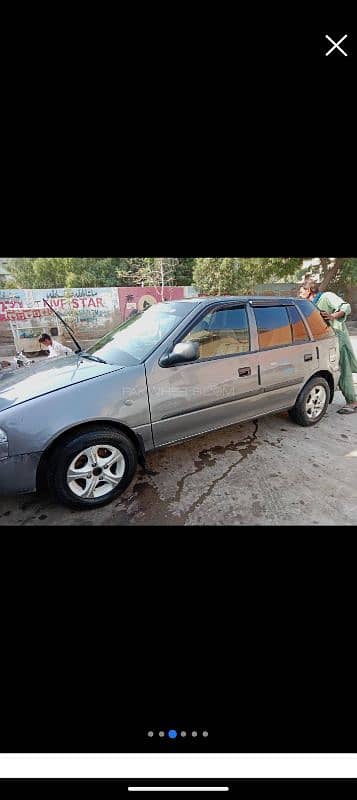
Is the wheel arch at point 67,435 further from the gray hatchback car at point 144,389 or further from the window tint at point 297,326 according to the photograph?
the window tint at point 297,326

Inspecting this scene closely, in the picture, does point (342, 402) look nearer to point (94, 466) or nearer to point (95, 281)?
point (94, 466)

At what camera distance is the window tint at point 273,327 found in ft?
9.80

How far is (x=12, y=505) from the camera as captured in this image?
8.00 feet

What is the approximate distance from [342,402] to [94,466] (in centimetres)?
360

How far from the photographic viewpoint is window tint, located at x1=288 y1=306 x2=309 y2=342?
3256mm

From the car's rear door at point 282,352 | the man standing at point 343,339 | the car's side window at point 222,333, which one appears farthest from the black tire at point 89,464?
the man standing at point 343,339

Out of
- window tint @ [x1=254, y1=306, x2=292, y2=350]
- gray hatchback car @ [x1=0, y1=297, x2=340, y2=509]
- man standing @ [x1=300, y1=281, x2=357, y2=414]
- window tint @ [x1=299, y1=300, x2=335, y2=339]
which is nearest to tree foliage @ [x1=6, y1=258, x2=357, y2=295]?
man standing @ [x1=300, y1=281, x2=357, y2=414]

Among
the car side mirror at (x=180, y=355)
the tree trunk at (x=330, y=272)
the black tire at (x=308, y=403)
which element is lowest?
the black tire at (x=308, y=403)

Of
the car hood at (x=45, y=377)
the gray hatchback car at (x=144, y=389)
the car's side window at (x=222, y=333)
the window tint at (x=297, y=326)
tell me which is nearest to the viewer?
the gray hatchback car at (x=144, y=389)

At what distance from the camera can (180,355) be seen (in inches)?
94.0

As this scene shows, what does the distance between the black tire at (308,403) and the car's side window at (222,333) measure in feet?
3.35

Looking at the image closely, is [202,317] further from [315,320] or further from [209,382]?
[315,320]
